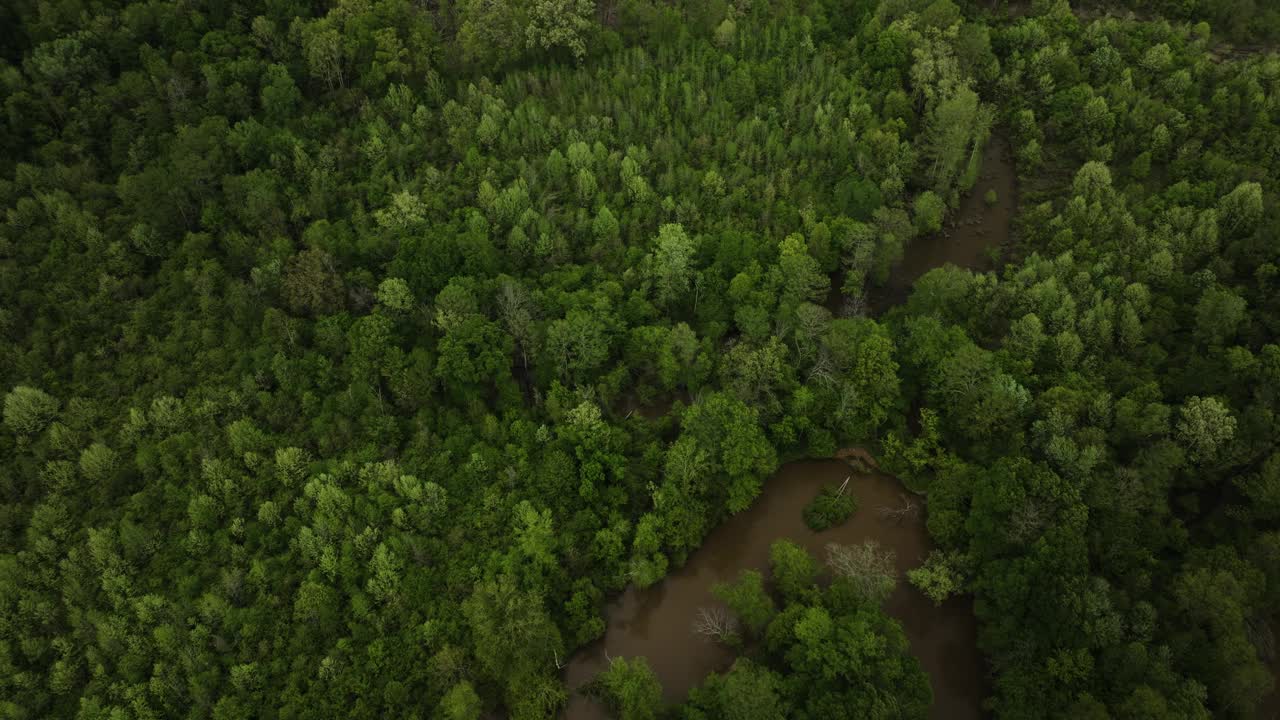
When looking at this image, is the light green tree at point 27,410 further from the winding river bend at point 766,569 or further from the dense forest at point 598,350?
the winding river bend at point 766,569

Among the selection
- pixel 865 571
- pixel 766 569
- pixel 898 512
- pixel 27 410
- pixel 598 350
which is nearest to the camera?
pixel 865 571

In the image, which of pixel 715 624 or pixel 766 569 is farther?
pixel 766 569

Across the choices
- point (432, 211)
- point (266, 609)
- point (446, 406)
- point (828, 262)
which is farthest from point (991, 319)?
point (266, 609)

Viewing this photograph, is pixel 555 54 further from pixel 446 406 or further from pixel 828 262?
pixel 446 406

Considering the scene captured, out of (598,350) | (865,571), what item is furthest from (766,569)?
(598,350)

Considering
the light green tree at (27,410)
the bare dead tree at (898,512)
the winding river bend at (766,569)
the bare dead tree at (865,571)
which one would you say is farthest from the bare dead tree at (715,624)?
the light green tree at (27,410)


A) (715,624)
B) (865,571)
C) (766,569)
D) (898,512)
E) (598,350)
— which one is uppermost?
(598,350)

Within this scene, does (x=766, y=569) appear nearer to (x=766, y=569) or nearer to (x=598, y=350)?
(x=766, y=569)
